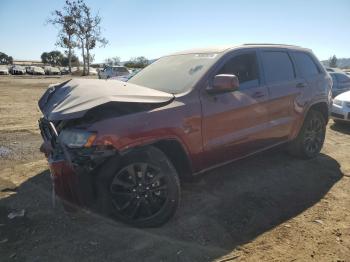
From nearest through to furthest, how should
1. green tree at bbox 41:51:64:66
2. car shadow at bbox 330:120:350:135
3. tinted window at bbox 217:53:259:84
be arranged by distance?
tinted window at bbox 217:53:259:84
car shadow at bbox 330:120:350:135
green tree at bbox 41:51:64:66

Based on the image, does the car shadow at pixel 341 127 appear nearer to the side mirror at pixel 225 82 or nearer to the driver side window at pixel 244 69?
the driver side window at pixel 244 69

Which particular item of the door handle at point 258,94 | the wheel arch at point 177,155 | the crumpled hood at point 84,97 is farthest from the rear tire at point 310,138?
the crumpled hood at point 84,97

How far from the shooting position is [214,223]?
368 centimetres

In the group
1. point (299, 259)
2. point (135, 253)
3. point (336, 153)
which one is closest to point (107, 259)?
point (135, 253)

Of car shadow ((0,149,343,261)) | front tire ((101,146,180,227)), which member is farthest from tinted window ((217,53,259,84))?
front tire ((101,146,180,227))

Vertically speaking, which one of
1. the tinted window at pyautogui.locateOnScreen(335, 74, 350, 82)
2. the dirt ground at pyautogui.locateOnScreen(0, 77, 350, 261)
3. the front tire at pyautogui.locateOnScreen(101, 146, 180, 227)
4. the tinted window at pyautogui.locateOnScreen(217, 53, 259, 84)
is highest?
the tinted window at pyautogui.locateOnScreen(217, 53, 259, 84)

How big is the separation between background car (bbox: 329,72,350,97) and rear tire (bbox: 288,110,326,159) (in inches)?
312

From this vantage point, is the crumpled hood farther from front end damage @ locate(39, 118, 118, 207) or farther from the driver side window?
the driver side window

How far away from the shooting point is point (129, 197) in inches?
135

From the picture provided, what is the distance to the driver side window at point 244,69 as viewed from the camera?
4344 millimetres

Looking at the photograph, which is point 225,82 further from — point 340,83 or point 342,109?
point 340,83

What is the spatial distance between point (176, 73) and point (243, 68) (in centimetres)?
89

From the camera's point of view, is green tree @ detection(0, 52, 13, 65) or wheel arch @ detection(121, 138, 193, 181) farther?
green tree @ detection(0, 52, 13, 65)

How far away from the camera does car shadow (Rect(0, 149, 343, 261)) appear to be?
3.17 metres
